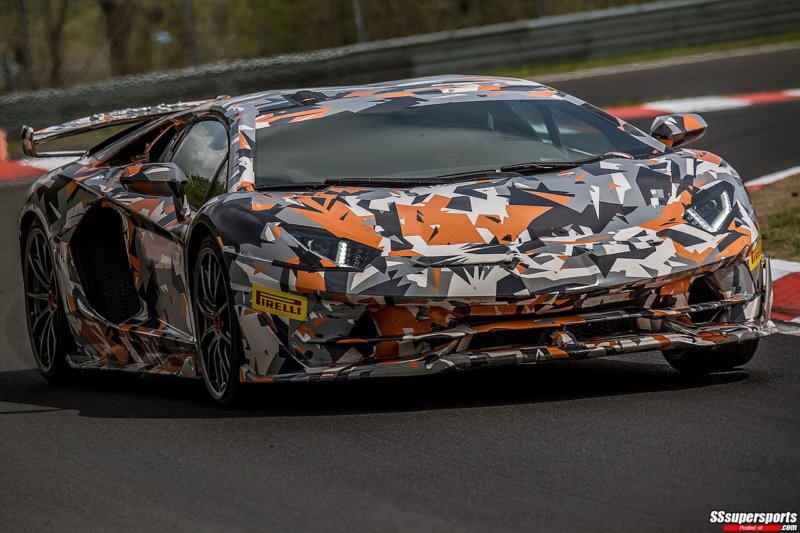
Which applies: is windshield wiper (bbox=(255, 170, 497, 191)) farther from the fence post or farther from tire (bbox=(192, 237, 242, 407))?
the fence post

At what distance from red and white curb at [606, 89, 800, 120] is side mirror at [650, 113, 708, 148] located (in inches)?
387

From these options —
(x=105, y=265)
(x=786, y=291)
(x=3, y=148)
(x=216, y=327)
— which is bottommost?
(x=3, y=148)

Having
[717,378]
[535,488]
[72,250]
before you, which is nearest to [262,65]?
[72,250]

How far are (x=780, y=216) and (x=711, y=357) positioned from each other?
14.0 feet

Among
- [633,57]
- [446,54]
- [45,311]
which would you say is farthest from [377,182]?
[633,57]

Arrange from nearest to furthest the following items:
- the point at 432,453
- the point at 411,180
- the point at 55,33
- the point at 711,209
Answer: the point at 432,453 → the point at 711,209 → the point at 411,180 → the point at 55,33

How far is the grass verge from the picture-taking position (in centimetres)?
942

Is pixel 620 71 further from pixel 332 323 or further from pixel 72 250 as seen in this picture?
pixel 332 323

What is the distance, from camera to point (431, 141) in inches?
258

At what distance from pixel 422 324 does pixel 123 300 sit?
2135 mm

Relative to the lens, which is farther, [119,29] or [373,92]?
[119,29]

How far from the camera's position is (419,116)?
6.77 metres

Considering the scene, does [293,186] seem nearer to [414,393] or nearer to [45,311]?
[414,393]

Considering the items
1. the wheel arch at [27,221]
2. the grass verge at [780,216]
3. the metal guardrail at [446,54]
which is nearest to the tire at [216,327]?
the wheel arch at [27,221]
